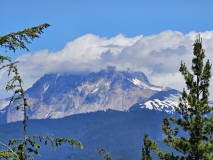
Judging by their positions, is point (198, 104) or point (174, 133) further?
point (174, 133)

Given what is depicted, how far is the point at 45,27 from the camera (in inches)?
591

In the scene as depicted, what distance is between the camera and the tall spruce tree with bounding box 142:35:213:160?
39.5 meters

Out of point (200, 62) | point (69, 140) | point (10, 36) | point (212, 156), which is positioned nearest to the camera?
point (10, 36)

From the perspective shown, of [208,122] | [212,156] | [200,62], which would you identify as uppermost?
[200,62]

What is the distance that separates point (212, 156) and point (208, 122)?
10.9 ft

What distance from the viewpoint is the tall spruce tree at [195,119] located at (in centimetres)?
3953

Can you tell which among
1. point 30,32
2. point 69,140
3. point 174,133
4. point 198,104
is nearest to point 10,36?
point 30,32

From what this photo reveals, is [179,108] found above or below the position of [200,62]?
below

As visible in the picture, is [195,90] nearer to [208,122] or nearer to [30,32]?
[208,122]

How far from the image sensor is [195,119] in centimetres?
3950

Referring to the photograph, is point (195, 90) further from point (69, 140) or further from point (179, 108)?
point (69, 140)

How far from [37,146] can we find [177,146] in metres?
24.2

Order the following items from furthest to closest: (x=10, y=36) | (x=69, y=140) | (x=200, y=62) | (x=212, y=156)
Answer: (x=200, y=62)
(x=212, y=156)
(x=69, y=140)
(x=10, y=36)

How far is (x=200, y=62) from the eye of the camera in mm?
41781
